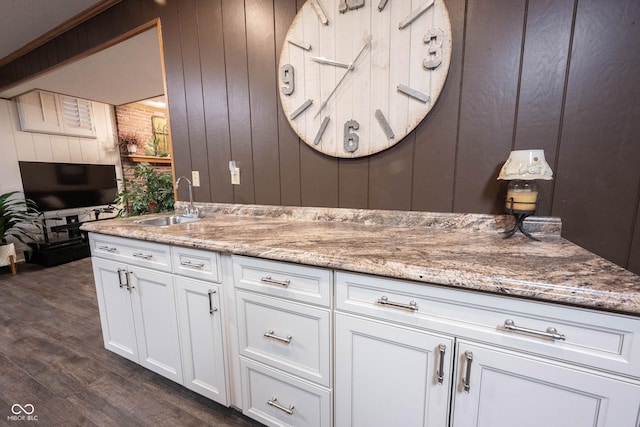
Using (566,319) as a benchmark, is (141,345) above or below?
below

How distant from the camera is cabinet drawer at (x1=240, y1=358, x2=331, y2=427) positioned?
1.02 metres

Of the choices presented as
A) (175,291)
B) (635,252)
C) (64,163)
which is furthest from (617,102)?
(64,163)

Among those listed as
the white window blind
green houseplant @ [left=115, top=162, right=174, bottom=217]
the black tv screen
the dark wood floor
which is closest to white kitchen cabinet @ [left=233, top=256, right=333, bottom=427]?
the dark wood floor

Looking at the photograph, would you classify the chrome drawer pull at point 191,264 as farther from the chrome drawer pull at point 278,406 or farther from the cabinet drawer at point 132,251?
the chrome drawer pull at point 278,406

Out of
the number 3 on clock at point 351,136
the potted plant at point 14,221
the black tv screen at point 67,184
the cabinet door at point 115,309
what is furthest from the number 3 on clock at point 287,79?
the black tv screen at point 67,184

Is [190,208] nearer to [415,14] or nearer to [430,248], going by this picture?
[430,248]

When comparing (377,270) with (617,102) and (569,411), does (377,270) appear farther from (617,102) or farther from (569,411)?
(617,102)

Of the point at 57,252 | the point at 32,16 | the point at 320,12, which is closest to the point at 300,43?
the point at 320,12

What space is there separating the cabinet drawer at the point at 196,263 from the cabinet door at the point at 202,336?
37 mm

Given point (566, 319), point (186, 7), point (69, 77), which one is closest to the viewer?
point (566, 319)

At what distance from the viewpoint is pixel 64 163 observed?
4.06 meters

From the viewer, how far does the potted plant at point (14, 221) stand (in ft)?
10.6

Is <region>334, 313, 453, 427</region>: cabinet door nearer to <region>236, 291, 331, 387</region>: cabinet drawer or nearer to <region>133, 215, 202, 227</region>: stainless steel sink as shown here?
<region>236, 291, 331, 387</region>: cabinet drawer

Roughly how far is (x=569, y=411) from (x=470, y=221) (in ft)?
2.35
